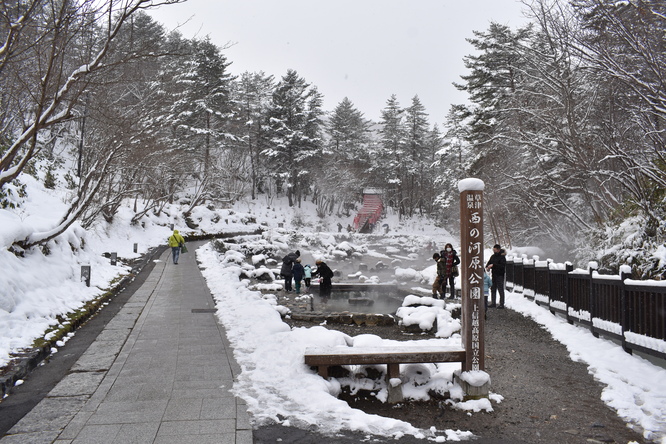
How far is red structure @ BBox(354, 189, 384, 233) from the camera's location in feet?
169

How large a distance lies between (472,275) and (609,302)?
13.4ft

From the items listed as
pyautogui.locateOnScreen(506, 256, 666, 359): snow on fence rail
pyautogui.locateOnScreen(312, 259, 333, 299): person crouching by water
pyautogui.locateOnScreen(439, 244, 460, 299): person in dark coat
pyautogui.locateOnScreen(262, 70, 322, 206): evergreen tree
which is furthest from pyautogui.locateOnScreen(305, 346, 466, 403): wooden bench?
pyautogui.locateOnScreen(262, 70, 322, 206): evergreen tree

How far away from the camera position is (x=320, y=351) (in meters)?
6.07

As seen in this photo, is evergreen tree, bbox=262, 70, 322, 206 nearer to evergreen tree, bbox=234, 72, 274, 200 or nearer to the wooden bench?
evergreen tree, bbox=234, 72, 274, 200

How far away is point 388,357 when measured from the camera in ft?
19.4

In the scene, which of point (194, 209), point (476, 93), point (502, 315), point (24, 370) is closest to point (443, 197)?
point (476, 93)

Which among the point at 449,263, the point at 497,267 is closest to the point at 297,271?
the point at 449,263

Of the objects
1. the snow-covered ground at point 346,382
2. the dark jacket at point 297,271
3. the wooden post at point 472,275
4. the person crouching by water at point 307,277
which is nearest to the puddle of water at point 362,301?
the person crouching by water at point 307,277

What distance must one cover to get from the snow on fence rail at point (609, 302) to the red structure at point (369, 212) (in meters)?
38.3

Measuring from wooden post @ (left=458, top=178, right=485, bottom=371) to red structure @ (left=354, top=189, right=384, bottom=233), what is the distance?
44.5 m

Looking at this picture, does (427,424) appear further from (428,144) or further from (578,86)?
(428,144)

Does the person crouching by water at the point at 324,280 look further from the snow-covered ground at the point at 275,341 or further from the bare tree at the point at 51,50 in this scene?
the bare tree at the point at 51,50

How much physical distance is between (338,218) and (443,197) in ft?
58.7

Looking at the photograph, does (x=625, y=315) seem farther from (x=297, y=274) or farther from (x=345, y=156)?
(x=345, y=156)
